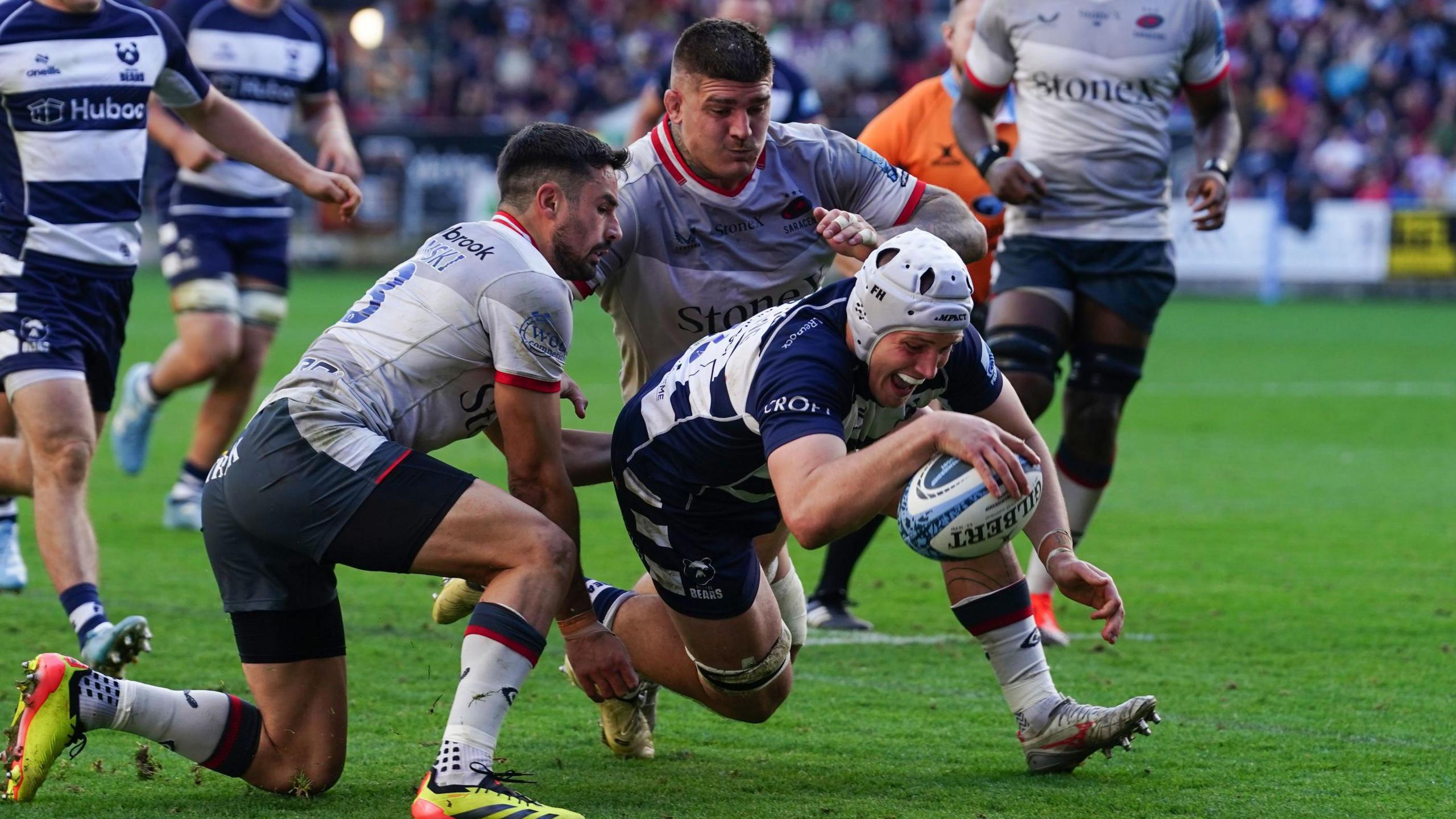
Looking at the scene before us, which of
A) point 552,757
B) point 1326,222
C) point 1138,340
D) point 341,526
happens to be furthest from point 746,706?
point 1326,222

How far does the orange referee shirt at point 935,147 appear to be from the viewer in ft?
24.5

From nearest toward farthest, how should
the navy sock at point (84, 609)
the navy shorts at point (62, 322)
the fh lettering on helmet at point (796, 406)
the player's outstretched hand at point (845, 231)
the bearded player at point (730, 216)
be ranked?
the fh lettering on helmet at point (796, 406), the player's outstretched hand at point (845, 231), the bearded player at point (730, 216), the navy sock at point (84, 609), the navy shorts at point (62, 322)

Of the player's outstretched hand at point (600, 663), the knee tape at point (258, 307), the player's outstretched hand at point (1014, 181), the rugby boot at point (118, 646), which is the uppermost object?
the player's outstretched hand at point (1014, 181)

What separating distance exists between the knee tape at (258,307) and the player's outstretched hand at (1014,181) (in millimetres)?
4095

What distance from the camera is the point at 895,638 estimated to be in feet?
22.0

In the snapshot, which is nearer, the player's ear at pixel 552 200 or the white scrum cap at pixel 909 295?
the white scrum cap at pixel 909 295

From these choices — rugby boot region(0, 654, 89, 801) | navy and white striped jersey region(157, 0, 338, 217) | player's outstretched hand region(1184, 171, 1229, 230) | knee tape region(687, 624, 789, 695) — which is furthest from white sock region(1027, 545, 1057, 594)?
navy and white striped jersey region(157, 0, 338, 217)

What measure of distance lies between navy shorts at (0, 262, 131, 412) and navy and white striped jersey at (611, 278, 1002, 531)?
2240 mm

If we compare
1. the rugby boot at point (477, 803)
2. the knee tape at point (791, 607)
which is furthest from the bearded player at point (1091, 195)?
the rugby boot at point (477, 803)

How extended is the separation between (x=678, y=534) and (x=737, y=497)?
200 mm

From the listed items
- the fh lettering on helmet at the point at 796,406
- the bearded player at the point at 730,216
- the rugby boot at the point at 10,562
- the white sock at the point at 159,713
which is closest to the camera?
the fh lettering on helmet at the point at 796,406

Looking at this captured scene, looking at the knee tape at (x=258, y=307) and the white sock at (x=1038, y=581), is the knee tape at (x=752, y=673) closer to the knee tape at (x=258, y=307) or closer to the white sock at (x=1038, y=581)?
the white sock at (x=1038, y=581)

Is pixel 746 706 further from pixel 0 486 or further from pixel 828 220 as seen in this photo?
pixel 0 486

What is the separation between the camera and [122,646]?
214 inches
